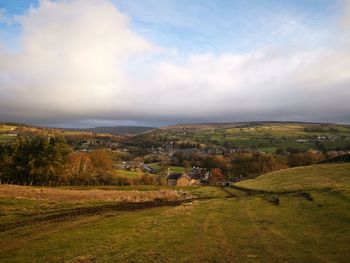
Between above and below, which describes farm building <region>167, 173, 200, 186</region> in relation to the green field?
below

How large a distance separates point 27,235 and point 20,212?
14.1m

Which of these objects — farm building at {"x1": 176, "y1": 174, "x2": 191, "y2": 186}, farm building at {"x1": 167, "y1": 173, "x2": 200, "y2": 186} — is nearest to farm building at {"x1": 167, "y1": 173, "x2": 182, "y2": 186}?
farm building at {"x1": 167, "y1": 173, "x2": 200, "y2": 186}

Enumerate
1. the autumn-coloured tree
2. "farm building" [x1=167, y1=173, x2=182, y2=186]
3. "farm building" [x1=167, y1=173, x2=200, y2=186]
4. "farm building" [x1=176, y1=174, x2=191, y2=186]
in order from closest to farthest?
"farm building" [x1=167, y1=173, x2=182, y2=186] < "farm building" [x1=167, y1=173, x2=200, y2=186] < "farm building" [x1=176, y1=174, x2=191, y2=186] < the autumn-coloured tree

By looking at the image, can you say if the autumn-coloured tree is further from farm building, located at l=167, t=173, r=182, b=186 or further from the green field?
the green field

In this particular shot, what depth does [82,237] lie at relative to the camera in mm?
25016

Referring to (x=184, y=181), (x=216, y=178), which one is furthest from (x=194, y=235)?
(x=216, y=178)

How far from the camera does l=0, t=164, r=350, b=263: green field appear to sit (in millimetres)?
19328

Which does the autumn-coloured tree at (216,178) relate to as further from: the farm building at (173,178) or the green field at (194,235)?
the green field at (194,235)

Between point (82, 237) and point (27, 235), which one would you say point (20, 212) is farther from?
point (82, 237)

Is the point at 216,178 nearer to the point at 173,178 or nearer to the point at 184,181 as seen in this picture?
the point at 184,181

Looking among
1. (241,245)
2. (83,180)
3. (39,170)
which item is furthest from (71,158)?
(241,245)

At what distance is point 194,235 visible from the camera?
83.7ft

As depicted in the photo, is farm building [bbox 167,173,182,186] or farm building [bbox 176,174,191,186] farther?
farm building [bbox 176,174,191,186]

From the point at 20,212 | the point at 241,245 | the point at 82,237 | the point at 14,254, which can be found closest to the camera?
the point at 14,254
